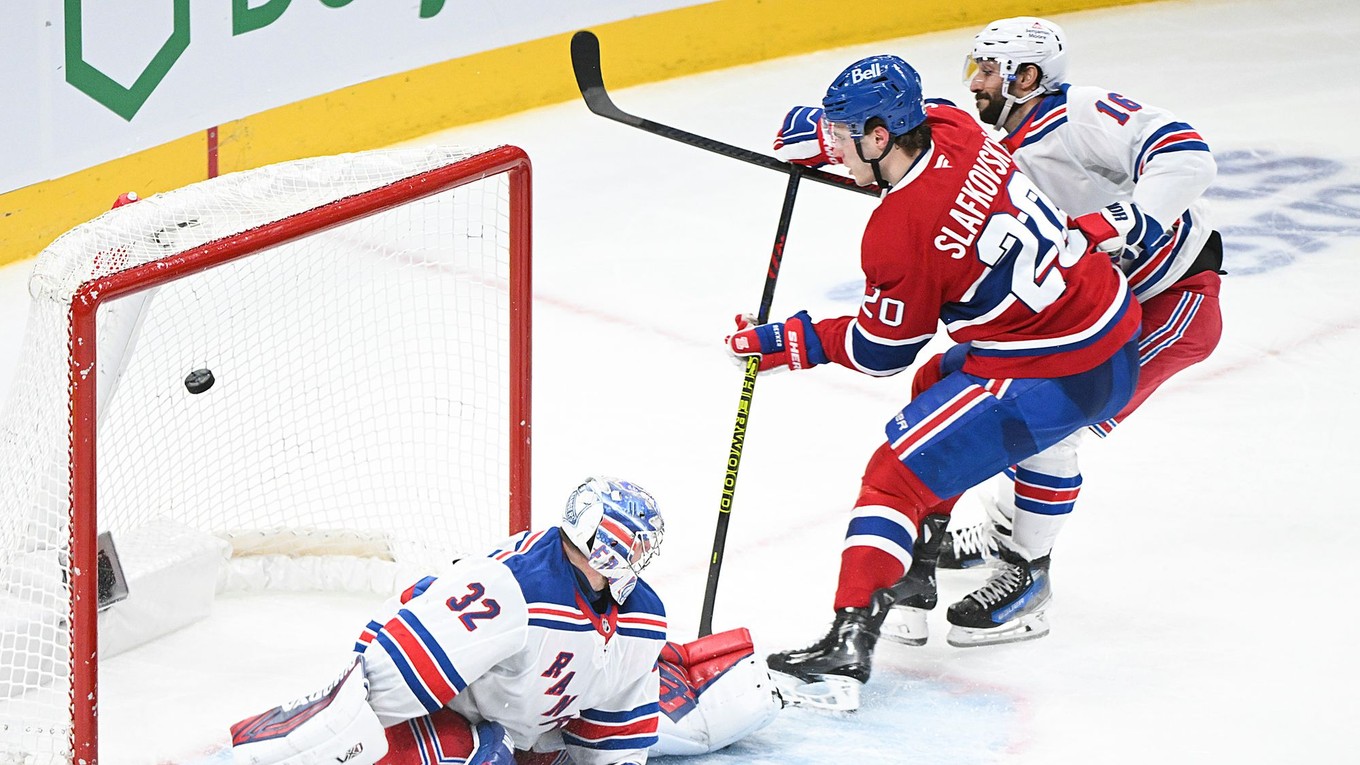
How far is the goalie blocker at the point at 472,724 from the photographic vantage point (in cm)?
230

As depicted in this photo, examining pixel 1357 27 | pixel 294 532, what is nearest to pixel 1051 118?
pixel 294 532

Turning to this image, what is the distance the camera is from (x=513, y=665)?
244 cm

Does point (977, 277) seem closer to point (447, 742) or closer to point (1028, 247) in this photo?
point (1028, 247)

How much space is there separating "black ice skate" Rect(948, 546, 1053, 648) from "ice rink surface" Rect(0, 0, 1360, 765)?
0.03 metres

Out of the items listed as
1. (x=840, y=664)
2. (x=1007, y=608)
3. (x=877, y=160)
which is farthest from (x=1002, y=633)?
(x=877, y=160)

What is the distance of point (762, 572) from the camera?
3.52m

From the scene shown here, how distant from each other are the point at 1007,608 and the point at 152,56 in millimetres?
2495

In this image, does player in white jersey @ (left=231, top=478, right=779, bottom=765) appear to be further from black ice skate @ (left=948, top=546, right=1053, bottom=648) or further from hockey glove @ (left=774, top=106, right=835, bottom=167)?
hockey glove @ (left=774, top=106, right=835, bottom=167)

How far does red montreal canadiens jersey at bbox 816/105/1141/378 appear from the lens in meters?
2.83

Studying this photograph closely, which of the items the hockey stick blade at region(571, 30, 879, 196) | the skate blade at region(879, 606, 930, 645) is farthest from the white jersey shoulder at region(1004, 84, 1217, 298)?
the skate blade at region(879, 606, 930, 645)

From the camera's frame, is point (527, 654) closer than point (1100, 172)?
Yes

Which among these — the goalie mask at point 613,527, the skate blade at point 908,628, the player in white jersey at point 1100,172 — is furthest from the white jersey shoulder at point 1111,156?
the goalie mask at point 613,527

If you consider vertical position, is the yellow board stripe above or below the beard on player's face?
above

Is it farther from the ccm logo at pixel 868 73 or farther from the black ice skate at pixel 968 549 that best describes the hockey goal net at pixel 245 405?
the black ice skate at pixel 968 549
